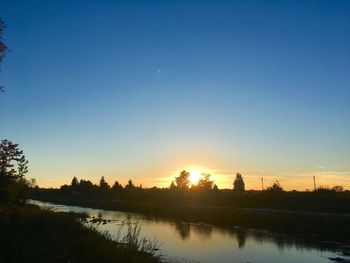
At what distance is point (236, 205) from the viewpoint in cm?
9838

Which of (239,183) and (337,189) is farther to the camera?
(239,183)

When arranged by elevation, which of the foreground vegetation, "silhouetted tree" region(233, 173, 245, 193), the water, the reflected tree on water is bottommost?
the water

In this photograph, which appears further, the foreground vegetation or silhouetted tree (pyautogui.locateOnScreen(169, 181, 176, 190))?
silhouetted tree (pyautogui.locateOnScreen(169, 181, 176, 190))

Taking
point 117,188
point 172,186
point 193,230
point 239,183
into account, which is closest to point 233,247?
point 193,230

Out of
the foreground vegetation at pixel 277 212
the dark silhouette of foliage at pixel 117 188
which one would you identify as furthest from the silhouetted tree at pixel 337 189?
the dark silhouette of foliage at pixel 117 188

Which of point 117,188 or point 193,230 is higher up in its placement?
point 117,188

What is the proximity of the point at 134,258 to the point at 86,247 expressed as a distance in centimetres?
316

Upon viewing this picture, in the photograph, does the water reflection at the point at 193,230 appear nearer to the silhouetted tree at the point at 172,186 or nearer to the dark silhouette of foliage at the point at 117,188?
the silhouetted tree at the point at 172,186

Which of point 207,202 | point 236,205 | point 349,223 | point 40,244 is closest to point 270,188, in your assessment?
point 236,205

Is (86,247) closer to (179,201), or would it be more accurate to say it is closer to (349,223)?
(349,223)

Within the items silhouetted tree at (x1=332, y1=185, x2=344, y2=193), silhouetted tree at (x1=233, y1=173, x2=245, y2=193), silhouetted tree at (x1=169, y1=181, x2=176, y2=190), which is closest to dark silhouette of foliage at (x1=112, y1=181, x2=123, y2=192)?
silhouetted tree at (x1=169, y1=181, x2=176, y2=190)

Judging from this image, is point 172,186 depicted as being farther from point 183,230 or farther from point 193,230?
point 193,230

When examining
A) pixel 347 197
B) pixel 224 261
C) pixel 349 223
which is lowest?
pixel 224 261

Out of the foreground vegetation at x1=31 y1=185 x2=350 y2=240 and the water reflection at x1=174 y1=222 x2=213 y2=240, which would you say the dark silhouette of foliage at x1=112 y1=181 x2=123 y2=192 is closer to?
the foreground vegetation at x1=31 y1=185 x2=350 y2=240
